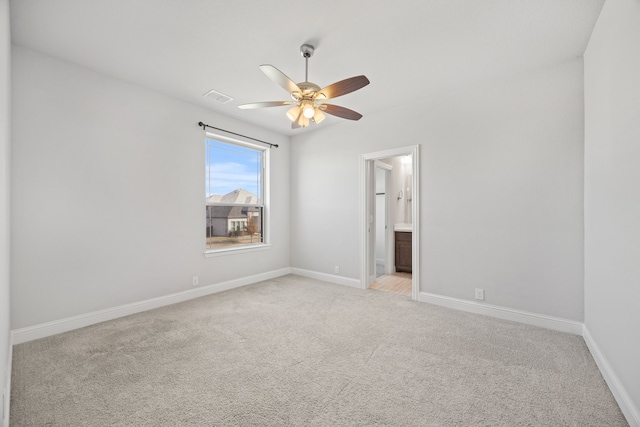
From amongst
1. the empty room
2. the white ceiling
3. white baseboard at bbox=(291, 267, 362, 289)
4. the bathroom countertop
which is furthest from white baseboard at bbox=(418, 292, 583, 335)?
the white ceiling

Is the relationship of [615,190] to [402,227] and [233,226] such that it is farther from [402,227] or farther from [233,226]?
[233,226]

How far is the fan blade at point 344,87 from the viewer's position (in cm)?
219

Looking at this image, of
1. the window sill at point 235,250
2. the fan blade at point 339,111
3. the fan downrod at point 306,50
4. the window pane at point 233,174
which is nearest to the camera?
the fan downrod at point 306,50

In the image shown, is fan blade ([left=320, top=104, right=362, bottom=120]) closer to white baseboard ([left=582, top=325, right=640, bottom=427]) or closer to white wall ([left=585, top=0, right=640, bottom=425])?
white wall ([left=585, top=0, right=640, bottom=425])

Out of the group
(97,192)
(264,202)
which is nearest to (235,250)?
(264,202)

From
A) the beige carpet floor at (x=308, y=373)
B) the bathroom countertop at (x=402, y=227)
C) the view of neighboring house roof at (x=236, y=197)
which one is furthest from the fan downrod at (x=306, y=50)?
the bathroom countertop at (x=402, y=227)

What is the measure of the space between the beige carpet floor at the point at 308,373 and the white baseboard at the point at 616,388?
0.05 m

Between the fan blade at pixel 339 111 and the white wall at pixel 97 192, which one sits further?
the fan blade at pixel 339 111

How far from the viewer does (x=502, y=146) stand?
3.15 meters

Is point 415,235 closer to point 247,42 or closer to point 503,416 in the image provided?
point 503,416

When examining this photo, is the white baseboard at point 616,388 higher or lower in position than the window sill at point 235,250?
lower

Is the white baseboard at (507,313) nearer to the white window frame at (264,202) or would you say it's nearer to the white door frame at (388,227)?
the white door frame at (388,227)

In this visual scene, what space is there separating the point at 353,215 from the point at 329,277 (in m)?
1.17

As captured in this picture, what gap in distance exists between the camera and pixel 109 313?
3.09 meters
